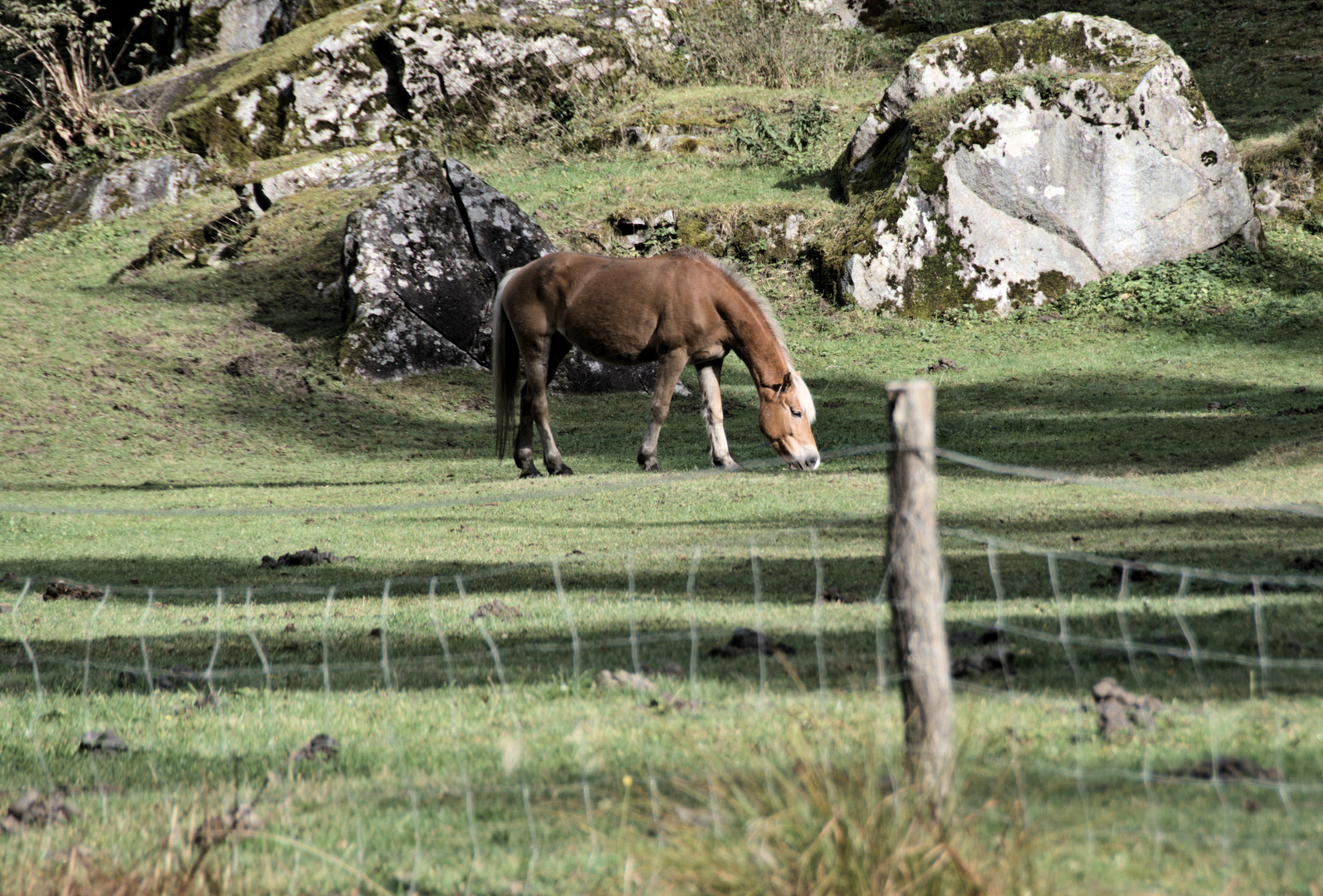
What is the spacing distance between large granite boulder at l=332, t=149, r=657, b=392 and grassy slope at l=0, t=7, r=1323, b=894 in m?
0.54

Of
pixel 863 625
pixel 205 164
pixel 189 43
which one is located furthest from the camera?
pixel 189 43

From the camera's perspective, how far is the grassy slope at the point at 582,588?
3.28 metres

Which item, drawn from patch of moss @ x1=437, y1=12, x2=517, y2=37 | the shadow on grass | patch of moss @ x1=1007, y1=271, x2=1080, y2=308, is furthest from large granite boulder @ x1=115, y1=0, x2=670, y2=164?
the shadow on grass

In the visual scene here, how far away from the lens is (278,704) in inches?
182

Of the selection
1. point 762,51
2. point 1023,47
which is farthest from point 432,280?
point 762,51

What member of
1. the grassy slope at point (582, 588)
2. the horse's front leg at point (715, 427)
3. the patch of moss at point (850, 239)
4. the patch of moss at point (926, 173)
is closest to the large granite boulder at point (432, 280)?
the grassy slope at point (582, 588)

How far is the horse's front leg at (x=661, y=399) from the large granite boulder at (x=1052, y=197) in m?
7.97

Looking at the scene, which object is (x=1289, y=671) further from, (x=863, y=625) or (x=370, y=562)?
(x=370, y=562)

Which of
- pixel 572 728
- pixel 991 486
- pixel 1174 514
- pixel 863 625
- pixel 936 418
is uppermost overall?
pixel 572 728

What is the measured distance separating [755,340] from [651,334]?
4.03 feet

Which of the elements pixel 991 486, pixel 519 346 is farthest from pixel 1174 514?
pixel 519 346

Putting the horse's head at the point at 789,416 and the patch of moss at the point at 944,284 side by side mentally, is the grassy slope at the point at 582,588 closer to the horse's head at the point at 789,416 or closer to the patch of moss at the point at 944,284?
the horse's head at the point at 789,416

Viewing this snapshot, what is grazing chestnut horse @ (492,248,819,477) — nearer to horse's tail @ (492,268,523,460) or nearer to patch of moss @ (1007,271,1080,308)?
horse's tail @ (492,268,523,460)

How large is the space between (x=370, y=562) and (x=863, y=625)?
4093mm
